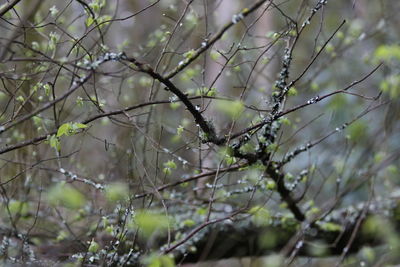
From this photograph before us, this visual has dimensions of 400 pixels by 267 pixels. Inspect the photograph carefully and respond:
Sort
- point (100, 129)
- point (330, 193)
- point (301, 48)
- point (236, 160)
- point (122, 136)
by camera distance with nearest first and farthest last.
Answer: point (236, 160), point (122, 136), point (330, 193), point (100, 129), point (301, 48)

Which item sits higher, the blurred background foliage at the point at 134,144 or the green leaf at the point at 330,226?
the blurred background foliage at the point at 134,144

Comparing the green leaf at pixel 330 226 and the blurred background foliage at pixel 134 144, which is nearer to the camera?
the blurred background foliage at pixel 134 144

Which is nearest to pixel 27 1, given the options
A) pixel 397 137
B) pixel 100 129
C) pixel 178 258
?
pixel 100 129

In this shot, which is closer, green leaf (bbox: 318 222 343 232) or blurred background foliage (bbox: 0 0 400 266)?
blurred background foliage (bbox: 0 0 400 266)

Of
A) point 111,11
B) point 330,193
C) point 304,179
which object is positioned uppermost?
point 111,11

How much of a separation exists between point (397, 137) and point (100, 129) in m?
3.90

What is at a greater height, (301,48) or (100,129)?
(301,48)

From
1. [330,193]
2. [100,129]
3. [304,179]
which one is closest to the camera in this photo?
[304,179]

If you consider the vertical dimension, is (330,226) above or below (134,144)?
below

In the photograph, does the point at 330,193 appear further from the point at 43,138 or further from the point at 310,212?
the point at 43,138

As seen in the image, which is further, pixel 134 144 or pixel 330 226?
pixel 330 226

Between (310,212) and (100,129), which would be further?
(100,129)

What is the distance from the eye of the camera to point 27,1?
19.3 feet

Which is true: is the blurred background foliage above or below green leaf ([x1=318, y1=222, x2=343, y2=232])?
above
